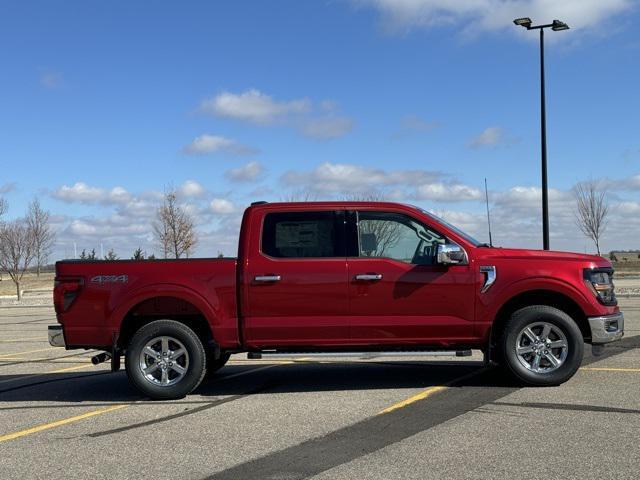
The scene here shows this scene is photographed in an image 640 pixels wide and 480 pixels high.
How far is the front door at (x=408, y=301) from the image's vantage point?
7430 mm

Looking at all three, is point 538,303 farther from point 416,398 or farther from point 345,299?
point 345,299

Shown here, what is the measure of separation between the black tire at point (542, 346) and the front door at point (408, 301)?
45cm

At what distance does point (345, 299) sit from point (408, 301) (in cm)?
68

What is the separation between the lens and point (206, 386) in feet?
27.3

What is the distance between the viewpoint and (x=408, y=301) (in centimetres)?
745

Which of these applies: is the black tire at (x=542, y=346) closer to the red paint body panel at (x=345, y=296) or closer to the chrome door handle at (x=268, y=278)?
the red paint body panel at (x=345, y=296)

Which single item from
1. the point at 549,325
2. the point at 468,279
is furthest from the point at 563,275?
the point at 468,279

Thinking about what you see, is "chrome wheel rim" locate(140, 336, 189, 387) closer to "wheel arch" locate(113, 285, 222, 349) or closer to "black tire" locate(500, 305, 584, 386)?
"wheel arch" locate(113, 285, 222, 349)

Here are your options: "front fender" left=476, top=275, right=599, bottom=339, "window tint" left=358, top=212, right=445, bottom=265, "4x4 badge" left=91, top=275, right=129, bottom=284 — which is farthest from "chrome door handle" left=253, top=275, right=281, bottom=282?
"front fender" left=476, top=275, right=599, bottom=339

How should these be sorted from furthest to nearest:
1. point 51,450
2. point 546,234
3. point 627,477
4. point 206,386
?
point 546,234 → point 206,386 → point 51,450 → point 627,477

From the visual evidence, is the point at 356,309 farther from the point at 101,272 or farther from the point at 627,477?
the point at 627,477

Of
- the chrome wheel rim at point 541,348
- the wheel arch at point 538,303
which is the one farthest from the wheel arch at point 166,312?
the chrome wheel rim at point 541,348

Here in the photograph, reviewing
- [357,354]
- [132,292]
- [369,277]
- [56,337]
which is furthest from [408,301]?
[56,337]

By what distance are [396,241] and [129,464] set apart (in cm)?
380
